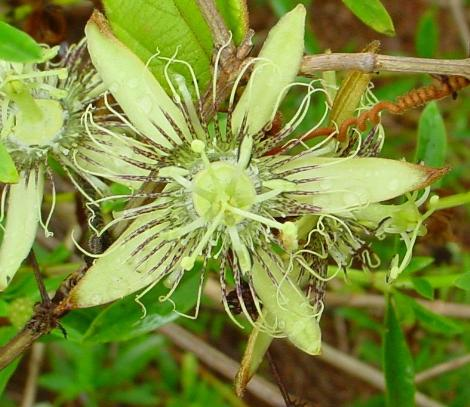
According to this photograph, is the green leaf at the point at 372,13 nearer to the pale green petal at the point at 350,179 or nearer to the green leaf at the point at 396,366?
the pale green petal at the point at 350,179

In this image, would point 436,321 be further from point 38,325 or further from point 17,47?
point 17,47

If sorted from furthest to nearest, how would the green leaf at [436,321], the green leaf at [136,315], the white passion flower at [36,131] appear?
the green leaf at [436,321] → the green leaf at [136,315] → the white passion flower at [36,131]

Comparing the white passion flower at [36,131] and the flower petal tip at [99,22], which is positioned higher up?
the flower petal tip at [99,22]

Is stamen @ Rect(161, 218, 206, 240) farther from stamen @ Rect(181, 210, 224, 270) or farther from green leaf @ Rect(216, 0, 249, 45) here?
green leaf @ Rect(216, 0, 249, 45)

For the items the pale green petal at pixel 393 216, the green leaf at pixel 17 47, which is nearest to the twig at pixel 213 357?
the pale green petal at pixel 393 216

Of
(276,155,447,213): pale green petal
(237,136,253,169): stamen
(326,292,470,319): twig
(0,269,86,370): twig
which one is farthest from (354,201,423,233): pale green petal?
(326,292,470,319): twig

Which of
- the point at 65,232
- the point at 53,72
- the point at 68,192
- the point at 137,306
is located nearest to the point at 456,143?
the point at 65,232
